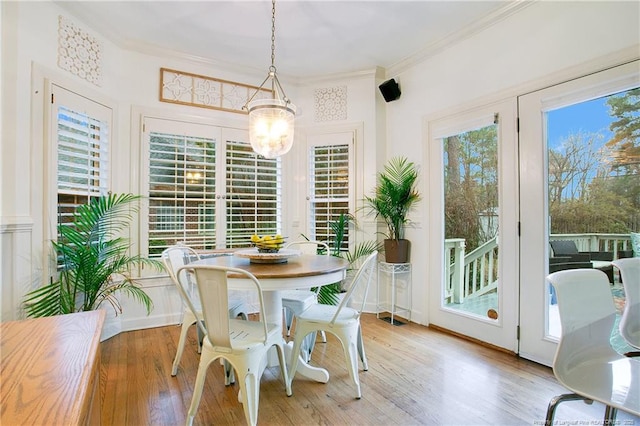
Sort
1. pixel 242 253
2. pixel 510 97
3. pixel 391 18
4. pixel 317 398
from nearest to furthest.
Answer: pixel 317 398
pixel 242 253
pixel 510 97
pixel 391 18

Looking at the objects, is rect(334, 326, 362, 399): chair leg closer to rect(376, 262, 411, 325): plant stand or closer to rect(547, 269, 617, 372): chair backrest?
rect(547, 269, 617, 372): chair backrest

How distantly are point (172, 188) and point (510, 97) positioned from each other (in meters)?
3.36

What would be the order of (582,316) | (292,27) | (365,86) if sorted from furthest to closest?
(365,86)
(292,27)
(582,316)

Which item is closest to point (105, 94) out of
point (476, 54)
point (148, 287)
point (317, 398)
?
point (148, 287)

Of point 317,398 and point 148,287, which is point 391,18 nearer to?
point 317,398

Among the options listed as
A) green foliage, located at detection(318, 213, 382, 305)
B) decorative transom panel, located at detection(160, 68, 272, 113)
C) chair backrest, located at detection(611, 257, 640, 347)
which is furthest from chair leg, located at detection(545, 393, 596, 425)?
decorative transom panel, located at detection(160, 68, 272, 113)

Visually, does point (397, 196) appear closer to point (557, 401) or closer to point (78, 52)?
point (557, 401)

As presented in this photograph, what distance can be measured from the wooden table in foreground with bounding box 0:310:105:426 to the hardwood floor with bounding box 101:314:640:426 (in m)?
1.22

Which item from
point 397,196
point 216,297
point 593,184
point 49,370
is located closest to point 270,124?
point 216,297

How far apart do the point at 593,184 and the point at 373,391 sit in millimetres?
2128

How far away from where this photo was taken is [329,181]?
4219 mm

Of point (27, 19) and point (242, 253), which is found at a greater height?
point (27, 19)

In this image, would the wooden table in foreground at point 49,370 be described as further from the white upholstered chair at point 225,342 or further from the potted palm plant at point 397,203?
the potted palm plant at point 397,203

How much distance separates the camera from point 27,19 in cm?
255
